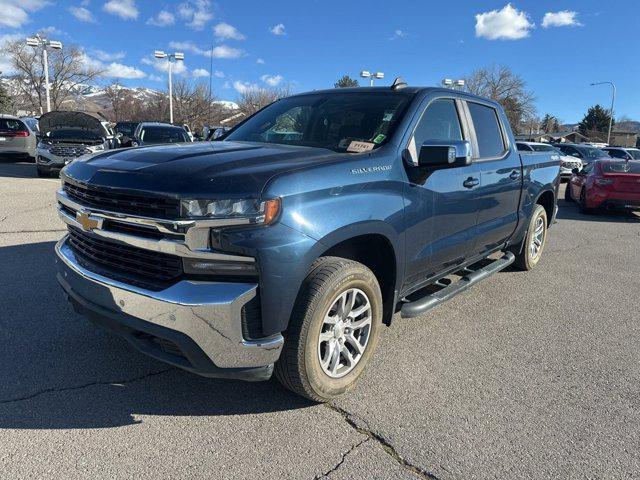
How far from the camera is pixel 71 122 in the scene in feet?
46.5

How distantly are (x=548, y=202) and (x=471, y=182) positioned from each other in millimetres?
2856

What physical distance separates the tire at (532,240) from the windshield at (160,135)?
33.3 feet

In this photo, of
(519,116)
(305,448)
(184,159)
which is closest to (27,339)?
(184,159)

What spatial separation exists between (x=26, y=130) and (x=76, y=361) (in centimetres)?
1574

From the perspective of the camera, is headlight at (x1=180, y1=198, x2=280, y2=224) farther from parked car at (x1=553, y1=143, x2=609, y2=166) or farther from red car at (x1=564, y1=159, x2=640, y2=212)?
parked car at (x1=553, y1=143, x2=609, y2=166)

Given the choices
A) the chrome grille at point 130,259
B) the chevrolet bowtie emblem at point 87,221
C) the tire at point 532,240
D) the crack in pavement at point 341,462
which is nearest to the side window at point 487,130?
the tire at point 532,240

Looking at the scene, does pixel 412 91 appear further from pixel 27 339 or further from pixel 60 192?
pixel 27 339

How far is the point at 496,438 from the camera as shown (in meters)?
2.74

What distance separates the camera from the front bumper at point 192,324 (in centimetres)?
239

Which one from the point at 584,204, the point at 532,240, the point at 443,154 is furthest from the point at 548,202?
the point at 584,204

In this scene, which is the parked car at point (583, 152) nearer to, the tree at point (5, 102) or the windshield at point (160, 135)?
the windshield at point (160, 135)

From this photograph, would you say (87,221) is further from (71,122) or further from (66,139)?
(71,122)

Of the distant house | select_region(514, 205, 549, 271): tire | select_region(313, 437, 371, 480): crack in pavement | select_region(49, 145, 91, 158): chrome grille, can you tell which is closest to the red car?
select_region(514, 205, 549, 271): tire

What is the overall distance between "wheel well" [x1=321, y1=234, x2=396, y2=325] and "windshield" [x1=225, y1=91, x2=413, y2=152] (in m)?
Answer: 0.60
